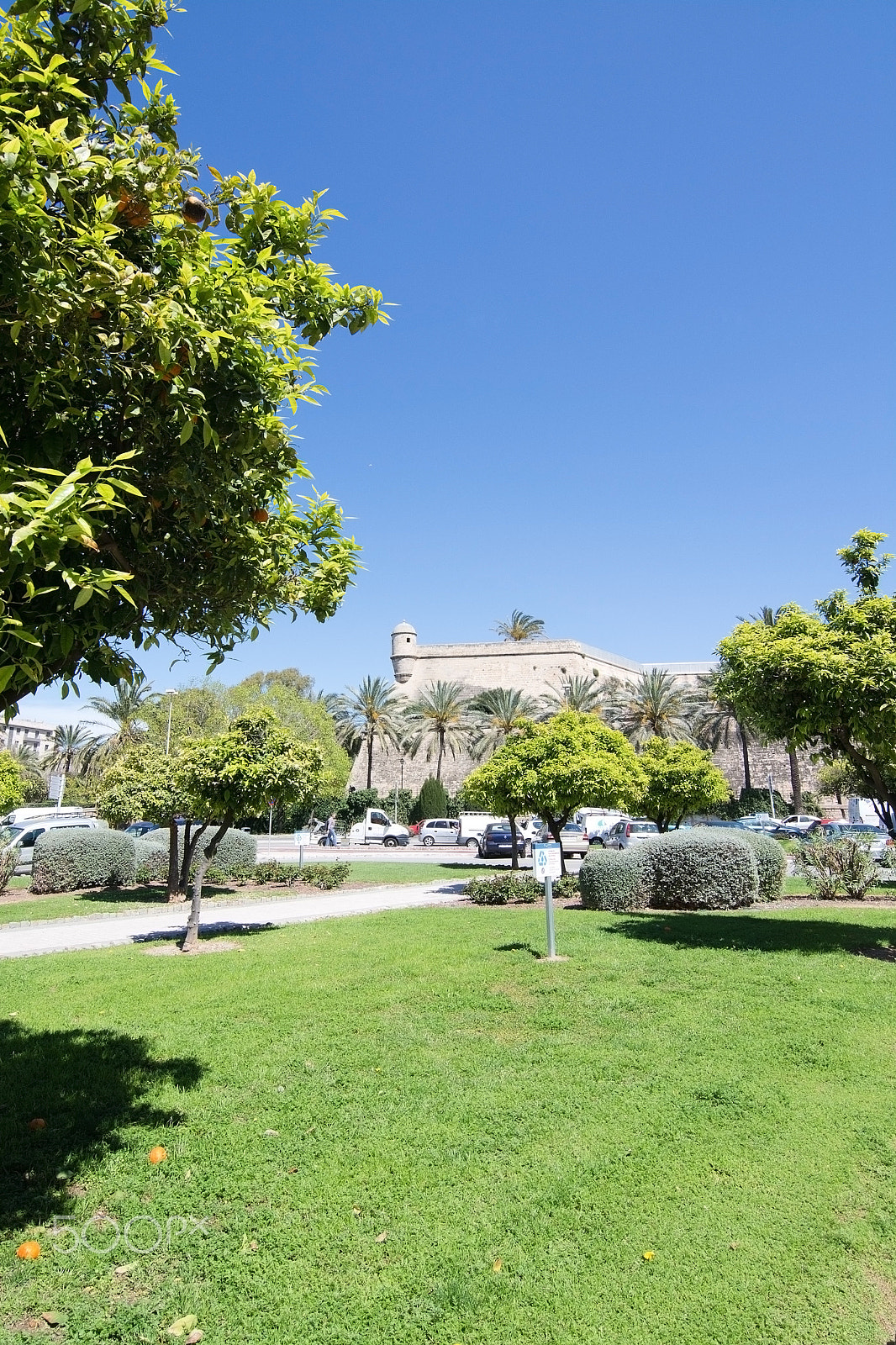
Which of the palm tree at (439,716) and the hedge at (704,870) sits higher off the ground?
the palm tree at (439,716)

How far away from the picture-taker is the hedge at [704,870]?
44.6 ft

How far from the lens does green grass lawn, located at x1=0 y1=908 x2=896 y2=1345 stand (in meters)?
3.03

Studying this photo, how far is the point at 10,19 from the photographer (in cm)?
267

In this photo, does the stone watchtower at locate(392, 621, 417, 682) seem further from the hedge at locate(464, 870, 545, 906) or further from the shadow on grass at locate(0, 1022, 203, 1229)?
the shadow on grass at locate(0, 1022, 203, 1229)

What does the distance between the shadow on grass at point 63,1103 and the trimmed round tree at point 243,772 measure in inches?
229

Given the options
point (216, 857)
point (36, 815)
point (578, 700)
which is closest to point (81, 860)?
point (216, 857)

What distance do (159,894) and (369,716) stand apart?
3158cm

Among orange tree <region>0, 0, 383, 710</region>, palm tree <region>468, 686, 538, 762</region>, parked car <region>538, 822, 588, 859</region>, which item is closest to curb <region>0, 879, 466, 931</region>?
parked car <region>538, 822, 588, 859</region>

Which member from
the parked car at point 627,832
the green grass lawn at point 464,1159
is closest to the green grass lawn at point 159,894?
the parked car at point 627,832

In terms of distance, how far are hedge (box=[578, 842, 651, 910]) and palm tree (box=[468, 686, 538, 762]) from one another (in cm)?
2889

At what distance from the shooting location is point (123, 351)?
295 cm

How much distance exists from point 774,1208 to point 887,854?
20557mm

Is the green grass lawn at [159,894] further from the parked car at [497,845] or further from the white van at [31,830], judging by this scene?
the parked car at [497,845]

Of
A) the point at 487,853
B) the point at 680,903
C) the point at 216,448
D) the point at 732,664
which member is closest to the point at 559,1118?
the point at 216,448
